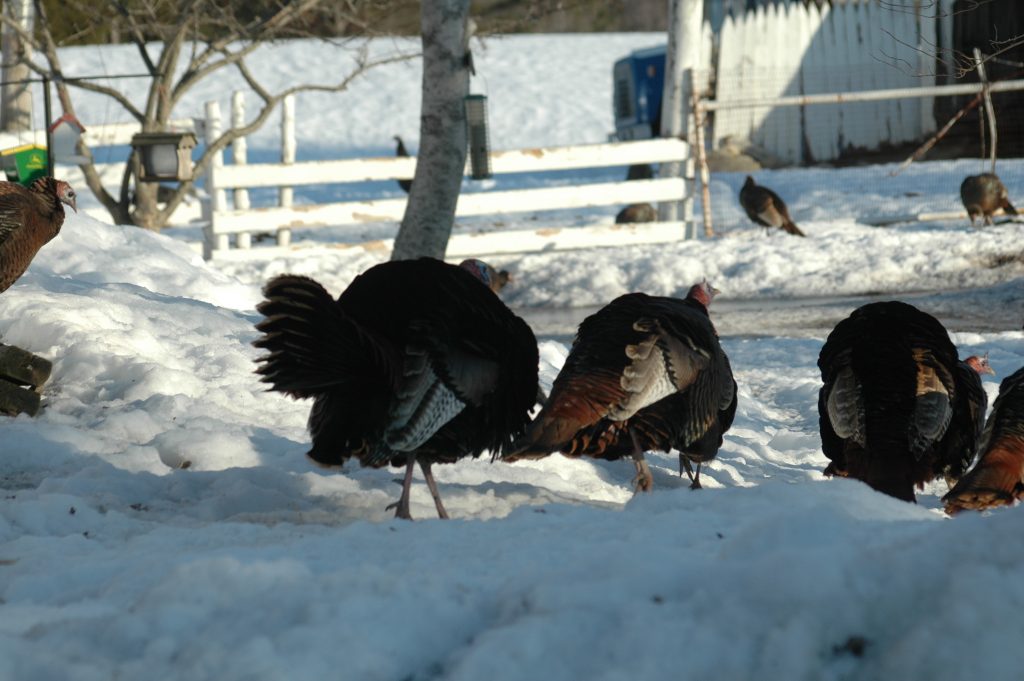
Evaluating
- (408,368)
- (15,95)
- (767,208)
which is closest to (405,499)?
(408,368)

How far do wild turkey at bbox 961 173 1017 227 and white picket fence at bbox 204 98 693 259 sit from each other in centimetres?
336

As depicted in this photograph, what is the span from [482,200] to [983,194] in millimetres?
6080

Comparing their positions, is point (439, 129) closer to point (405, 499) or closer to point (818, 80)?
point (405, 499)

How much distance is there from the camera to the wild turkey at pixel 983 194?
15.1 metres

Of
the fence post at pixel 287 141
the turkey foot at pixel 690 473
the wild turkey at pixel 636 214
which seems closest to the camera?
the turkey foot at pixel 690 473

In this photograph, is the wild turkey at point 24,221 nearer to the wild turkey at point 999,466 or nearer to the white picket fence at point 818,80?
the wild turkey at point 999,466

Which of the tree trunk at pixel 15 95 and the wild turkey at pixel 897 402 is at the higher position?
the tree trunk at pixel 15 95

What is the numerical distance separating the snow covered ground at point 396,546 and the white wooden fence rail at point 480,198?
20.6ft

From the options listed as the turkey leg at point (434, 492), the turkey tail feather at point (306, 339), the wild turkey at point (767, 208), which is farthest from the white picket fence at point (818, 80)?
the turkey tail feather at point (306, 339)

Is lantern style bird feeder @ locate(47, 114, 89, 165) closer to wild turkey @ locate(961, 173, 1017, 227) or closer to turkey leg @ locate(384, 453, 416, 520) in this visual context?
turkey leg @ locate(384, 453, 416, 520)

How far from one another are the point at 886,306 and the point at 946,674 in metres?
3.37

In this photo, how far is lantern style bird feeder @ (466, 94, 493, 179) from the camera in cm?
1181

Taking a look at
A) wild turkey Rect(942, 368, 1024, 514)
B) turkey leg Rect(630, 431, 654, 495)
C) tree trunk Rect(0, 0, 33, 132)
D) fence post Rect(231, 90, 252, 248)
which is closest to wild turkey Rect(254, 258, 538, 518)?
turkey leg Rect(630, 431, 654, 495)

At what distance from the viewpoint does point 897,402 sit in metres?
4.93
